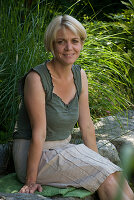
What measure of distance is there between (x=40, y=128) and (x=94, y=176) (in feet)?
1.53

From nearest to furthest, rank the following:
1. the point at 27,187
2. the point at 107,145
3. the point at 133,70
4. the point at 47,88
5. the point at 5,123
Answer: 1. the point at 27,187
2. the point at 47,88
3. the point at 107,145
4. the point at 5,123
5. the point at 133,70

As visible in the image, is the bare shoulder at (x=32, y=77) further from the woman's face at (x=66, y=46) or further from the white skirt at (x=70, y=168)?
the white skirt at (x=70, y=168)

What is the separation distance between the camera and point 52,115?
2.33 m

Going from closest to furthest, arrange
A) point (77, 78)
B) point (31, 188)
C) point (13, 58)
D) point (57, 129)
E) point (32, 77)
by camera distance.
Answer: point (31, 188) → point (32, 77) → point (57, 129) → point (77, 78) → point (13, 58)

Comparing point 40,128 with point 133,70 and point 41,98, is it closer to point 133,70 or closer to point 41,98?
point 41,98

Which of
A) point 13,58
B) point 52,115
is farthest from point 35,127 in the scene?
point 13,58

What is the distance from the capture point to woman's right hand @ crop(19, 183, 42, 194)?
2.11 metres

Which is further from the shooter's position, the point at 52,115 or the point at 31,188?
the point at 52,115

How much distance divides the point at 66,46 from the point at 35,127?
1.96ft

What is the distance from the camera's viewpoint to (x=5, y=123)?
338cm

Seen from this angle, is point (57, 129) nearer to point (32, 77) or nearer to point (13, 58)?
point (32, 77)

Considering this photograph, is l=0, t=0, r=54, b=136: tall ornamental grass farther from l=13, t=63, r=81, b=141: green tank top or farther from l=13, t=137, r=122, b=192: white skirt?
l=13, t=137, r=122, b=192: white skirt

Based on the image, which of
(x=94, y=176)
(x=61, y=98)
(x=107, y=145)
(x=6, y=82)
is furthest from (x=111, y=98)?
(x=94, y=176)

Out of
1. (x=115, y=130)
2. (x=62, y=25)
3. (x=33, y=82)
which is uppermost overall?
(x=62, y=25)
